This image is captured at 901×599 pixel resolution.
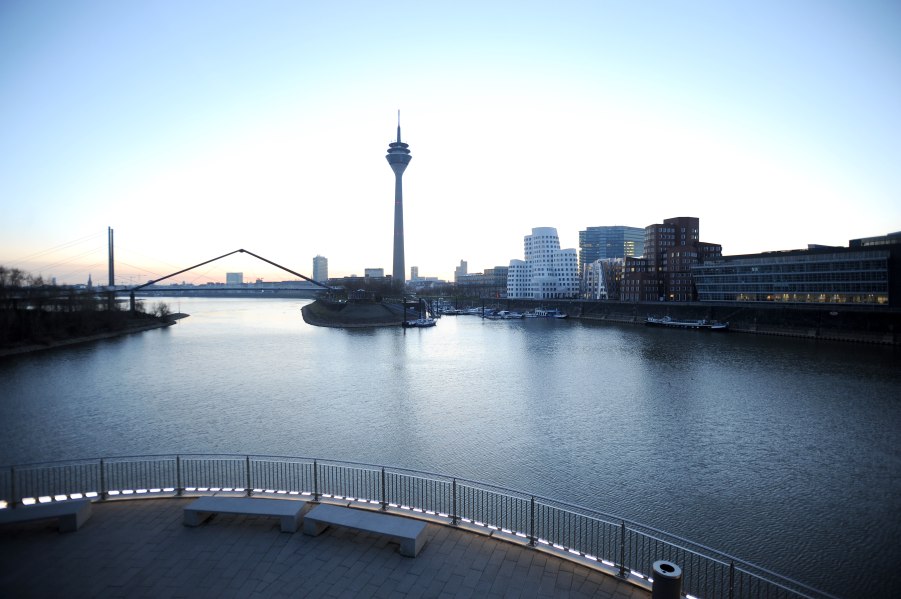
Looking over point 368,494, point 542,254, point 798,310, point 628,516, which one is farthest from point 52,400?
point 542,254

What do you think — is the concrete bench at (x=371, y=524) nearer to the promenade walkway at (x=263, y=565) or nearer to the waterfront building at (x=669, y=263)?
the promenade walkway at (x=263, y=565)

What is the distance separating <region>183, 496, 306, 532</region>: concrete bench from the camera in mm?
6492

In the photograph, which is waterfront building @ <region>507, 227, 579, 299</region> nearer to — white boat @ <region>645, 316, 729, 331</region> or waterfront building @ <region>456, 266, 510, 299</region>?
waterfront building @ <region>456, 266, 510, 299</region>

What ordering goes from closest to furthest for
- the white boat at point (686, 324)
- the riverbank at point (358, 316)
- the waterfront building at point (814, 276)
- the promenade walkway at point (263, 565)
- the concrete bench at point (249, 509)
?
the promenade walkway at point (263, 565) → the concrete bench at point (249, 509) → the waterfront building at point (814, 276) → the white boat at point (686, 324) → the riverbank at point (358, 316)

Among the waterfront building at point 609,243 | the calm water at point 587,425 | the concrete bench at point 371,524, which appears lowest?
the calm water at point 587,425

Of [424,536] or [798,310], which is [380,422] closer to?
[424,536]

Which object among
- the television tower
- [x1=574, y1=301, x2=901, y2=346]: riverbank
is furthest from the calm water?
the television tower

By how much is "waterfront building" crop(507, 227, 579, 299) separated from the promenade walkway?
333 feet

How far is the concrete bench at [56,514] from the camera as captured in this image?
6.27 meters

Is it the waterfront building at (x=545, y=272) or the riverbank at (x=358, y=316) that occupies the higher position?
the waterfront building at (x=545, y=272)

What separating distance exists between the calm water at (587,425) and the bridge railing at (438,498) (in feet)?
2.66

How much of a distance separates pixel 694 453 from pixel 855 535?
481 cm

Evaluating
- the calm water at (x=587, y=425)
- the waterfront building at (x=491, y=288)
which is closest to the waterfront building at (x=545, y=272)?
the waterfront building at (x=491, y=288)

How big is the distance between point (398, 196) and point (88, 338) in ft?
392
